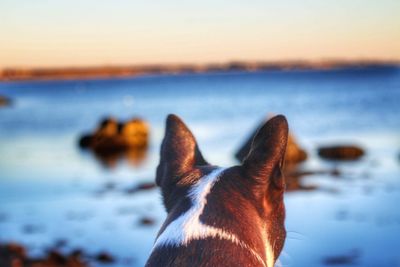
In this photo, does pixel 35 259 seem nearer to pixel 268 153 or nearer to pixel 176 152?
pixel 176 152

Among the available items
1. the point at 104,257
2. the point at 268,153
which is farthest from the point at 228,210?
the point at 104,257

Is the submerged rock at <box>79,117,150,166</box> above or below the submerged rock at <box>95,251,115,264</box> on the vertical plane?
above

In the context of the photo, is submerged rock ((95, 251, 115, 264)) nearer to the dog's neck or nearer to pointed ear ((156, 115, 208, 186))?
pointed ear ((156, 115, 208, 186))

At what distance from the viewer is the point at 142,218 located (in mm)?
19859

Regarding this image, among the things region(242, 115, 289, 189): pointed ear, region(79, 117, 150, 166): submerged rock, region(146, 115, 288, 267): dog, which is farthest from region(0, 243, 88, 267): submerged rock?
region(79, 117, 150, 166): submerged rock

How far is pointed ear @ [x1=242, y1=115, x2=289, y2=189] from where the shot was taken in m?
2.62

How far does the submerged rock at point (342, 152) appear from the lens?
2938 cm

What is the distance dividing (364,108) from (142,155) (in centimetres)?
3903

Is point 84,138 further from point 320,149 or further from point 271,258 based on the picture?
point 271,258

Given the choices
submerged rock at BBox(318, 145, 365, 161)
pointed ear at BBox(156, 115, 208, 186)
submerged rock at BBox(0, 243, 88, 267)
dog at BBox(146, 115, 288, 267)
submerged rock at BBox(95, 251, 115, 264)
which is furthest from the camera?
submerged rock at BBox(318, 145, 365, 161)

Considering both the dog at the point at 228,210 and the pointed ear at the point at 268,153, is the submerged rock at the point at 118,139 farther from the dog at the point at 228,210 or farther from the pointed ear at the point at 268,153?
the pointed ear at the point at 268,153

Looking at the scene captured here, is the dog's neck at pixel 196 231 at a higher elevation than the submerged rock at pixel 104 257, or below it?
higher

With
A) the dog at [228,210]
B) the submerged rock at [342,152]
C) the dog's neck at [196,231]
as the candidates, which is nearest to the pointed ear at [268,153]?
the dog at [228,210]

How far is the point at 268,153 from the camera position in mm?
2635
